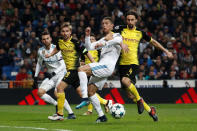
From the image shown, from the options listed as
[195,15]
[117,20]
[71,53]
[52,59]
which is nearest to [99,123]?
[71,53]

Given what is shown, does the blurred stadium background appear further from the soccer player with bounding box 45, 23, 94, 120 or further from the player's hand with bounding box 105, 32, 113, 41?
the player's hand with bounding box 105, 32, 113, 41

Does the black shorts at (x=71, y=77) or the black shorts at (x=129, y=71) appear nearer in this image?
the black shorts at (x=129, y=71)

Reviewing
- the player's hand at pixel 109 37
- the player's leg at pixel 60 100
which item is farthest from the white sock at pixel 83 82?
the player's leg at pixel 60 100

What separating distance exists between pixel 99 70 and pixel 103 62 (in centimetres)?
23

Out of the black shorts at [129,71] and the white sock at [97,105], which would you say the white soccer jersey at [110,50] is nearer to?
the black shorts at [129,71]

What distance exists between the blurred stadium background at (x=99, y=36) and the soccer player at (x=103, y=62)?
10582mm

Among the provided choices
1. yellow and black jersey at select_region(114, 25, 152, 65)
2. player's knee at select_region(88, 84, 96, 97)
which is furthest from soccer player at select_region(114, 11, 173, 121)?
player's knee at select_region(88, 84, 96, 97)

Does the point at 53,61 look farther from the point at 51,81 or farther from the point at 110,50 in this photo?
the point at 110,50

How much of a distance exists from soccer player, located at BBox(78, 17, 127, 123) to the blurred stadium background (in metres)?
10.6

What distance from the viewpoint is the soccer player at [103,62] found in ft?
37.4

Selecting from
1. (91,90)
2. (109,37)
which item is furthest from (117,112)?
(109,37)

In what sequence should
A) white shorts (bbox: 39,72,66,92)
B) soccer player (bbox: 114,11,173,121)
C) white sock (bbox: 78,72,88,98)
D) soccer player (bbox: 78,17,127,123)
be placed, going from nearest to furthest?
soccer player (bbox: 78,17,127,123) → white sock (bbox: 78,72,88,98) → soccer player (bbox: 114,11,173,121) → white shorts (bbox: 39,72,66,92)

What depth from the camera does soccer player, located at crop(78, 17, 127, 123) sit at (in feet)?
37.4

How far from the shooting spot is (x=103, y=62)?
11641 millimetres
